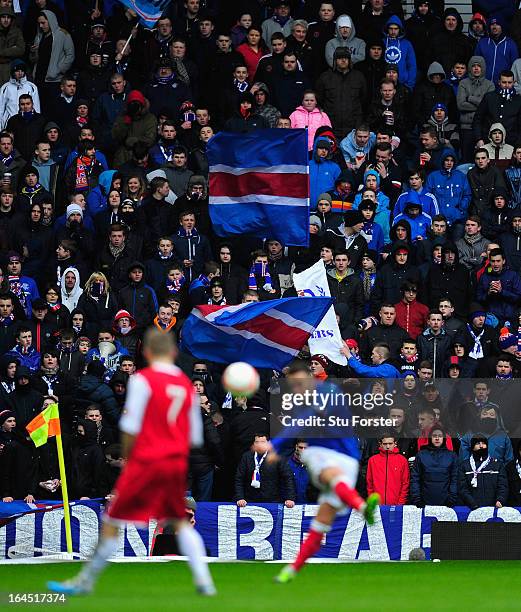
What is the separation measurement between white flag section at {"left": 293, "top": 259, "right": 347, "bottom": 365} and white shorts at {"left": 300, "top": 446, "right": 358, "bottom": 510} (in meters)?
6.18

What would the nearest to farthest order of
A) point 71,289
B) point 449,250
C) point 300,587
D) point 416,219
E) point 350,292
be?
point 300,587 → point 350,292 → point 71,289 → point 449,250 → point 416,219

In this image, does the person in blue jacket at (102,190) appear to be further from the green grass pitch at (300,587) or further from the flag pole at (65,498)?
the green grass pitch at (300,587)

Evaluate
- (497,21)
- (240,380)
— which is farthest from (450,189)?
(240,380)

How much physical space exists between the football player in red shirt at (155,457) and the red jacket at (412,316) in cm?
1075

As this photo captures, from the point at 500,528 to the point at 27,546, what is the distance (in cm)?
605

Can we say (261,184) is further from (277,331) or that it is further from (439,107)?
(439,107)

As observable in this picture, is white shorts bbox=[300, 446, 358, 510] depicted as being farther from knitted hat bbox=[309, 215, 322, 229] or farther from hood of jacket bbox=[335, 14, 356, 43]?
hood of jacket bbox=[335, 14, 356, 43]

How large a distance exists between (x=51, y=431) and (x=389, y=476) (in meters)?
4.37

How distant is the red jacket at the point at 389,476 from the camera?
1959 centimetres

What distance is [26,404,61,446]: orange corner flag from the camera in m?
19.0

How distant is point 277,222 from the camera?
71.3 ft

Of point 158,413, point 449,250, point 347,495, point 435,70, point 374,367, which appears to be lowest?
point 347,495

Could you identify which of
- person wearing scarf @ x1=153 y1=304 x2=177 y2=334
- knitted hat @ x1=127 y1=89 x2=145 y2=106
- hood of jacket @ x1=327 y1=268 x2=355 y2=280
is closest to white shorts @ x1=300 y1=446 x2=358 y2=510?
person wearing scarf @ x1=153 y1=304 x2=177 y2=334

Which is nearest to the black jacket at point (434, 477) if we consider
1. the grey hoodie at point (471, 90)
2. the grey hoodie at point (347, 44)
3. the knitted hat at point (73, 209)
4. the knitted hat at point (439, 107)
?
the knitted hat at point (73, 209)
